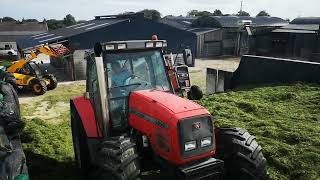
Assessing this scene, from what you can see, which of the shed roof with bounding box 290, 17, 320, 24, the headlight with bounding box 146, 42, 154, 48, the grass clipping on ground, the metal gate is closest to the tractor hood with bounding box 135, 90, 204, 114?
the headlight with bounding box 146, 42, 154, 48

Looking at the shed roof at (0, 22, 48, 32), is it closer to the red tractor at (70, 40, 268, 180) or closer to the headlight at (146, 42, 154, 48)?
the red tractor at (70, 40, 268, 180)

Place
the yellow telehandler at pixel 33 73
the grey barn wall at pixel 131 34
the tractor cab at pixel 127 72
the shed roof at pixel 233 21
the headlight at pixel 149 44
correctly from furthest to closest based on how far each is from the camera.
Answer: the shed roof at pixel 233 21 → the grey barn wall at pixel 131 34 → the yellow telehandler at pixel 33 73 → the headlight at pixel 149 44 → the tractor cab at pixel 127 72

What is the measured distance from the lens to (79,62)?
70.0 ft

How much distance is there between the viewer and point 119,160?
4.44 m

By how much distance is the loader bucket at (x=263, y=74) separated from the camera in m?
12.0

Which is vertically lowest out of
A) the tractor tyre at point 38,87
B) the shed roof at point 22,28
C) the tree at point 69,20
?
the tractor tyre at point 38,87

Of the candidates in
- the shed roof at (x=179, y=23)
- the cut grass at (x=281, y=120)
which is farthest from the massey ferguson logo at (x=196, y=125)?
the shed roof at (x=179, y=23)

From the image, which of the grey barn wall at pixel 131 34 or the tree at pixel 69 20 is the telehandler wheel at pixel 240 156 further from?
the tree at pixel 69 20

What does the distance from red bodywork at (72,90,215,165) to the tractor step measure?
103mm

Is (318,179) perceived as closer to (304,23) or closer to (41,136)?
(41,136)

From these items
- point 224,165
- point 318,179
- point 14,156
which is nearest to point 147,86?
point 224,165

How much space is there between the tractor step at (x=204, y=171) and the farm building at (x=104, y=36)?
1734cm

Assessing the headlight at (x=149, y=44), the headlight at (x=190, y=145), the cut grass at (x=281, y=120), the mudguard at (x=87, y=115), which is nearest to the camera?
the headlight at (x=190, y=145)

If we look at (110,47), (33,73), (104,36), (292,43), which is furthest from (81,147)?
(292,43)
